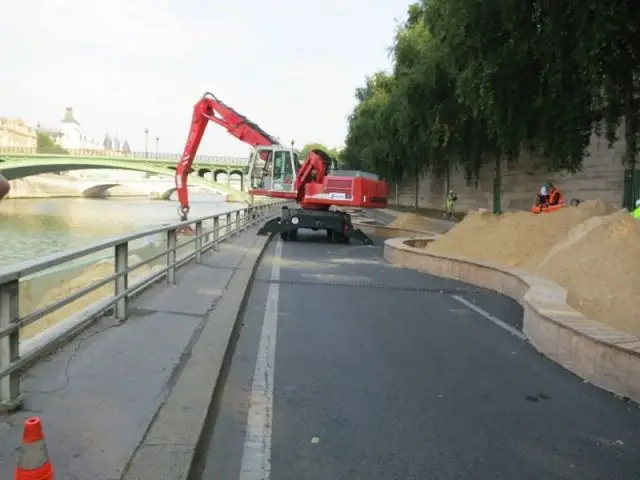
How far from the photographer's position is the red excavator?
21.2 m

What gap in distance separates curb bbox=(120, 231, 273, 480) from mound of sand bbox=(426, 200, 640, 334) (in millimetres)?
4692

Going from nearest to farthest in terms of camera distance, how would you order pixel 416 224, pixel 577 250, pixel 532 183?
pixel 577 250 → pixel 416 224 → pixel 532 183

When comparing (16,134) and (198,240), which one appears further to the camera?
(16,134)

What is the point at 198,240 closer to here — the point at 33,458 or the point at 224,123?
the point at 33,458

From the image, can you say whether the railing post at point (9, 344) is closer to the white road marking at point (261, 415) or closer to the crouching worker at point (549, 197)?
the white road marking at point (261, 415)

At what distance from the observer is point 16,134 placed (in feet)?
395

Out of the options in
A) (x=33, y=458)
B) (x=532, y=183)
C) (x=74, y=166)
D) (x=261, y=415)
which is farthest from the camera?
(x=74, y=166)

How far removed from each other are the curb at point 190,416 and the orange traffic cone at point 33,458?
80 cm

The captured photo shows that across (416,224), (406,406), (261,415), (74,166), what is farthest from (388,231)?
(74,166)

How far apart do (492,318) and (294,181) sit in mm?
14883

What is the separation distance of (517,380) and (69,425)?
379 centimetres

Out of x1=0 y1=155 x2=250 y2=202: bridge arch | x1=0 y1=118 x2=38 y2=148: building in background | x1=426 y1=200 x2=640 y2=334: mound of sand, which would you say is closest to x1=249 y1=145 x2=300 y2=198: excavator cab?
x1=426 y1=200 x2=640 y2=334: mound of sand

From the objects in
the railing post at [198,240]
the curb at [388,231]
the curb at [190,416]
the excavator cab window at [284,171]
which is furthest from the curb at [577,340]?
the curb at [388,231]

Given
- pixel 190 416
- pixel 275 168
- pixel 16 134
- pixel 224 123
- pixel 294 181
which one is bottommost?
pixel 190 416
